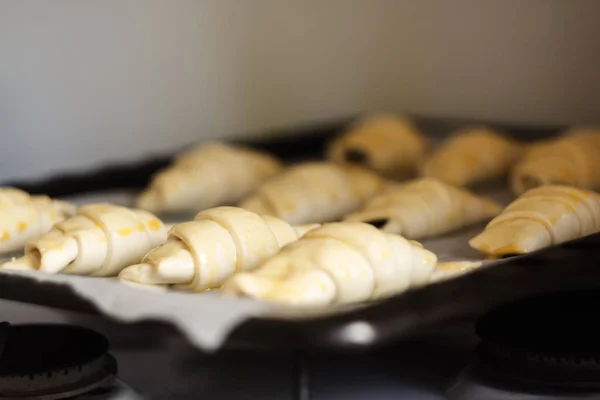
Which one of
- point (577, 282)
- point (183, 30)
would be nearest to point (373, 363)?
point (577, 282)

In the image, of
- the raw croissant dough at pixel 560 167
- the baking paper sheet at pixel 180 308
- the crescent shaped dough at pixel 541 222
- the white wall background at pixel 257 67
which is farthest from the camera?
the white wall background at pixel 257 67

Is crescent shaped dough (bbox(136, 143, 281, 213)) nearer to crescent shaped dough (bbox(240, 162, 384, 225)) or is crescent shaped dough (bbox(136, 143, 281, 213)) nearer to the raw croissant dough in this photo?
crescent shaped dough (bbox(240, 162, 384, 225))

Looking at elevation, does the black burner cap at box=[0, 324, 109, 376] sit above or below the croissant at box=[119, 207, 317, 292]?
below

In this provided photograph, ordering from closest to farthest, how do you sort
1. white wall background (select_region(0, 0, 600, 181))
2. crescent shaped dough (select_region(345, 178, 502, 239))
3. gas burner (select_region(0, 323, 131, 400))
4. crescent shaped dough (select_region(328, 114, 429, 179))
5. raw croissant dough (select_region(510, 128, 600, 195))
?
1. gas burner (select_region(0, 323, 131, 400))
2. crescent shaped dough (select_region(345, 178, 502, 239))
3. raw croissant dough (select_region(510, 128, 600, 195))
4. white wall background (select_region(0, 0, 600, 181))
5. crescent shaped dough (select_region(328, 114, 429, 179))

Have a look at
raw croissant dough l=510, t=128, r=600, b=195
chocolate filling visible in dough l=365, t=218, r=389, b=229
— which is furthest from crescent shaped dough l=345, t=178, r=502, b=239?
raw croissant dough l=510, t=128, r=600, b=195

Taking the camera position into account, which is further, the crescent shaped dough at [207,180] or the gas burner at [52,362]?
the crescent shaped dough at [207,180]

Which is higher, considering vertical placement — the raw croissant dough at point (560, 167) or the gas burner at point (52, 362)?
the raw croissant dough at point (560, 167)

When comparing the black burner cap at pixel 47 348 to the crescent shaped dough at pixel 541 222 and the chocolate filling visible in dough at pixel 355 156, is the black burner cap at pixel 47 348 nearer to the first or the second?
the crescent shaped dough at pixel 541 222

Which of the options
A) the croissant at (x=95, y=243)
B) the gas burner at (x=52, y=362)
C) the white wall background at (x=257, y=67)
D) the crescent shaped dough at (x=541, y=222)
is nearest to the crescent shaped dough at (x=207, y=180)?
the white wall background at (x=257, y=67)
